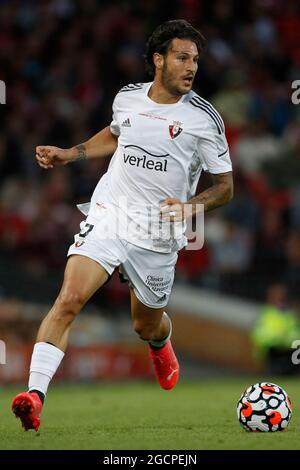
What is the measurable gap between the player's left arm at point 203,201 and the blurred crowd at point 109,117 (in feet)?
28.3

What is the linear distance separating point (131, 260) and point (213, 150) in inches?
40.4

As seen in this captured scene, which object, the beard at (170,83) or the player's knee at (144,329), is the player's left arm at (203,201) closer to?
the beard at (170,83)

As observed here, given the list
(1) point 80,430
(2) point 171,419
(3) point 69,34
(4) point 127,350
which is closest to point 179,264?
(4) point 127,350

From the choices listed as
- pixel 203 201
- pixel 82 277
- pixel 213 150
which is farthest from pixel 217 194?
pixel 82 277

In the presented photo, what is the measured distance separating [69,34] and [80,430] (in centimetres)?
1384

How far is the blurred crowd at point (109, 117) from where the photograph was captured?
17609 millimetres

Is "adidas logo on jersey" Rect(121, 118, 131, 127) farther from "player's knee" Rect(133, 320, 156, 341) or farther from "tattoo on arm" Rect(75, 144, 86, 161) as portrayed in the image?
"player's knee" Rect(133, 320, 156, 341)

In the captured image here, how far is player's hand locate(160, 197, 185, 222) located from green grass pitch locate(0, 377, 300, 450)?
147 cm

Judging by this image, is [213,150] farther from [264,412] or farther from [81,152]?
[264,412]

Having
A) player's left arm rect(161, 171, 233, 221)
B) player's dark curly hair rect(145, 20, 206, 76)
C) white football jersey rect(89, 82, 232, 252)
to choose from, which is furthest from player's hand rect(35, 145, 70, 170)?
player's dark curly hair rect(145, 20, 206, 76)

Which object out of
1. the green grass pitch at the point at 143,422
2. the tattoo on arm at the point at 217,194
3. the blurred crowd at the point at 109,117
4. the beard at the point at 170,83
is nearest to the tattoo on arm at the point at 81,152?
the beard at the point at 170,83

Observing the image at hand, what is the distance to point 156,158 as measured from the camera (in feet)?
27.4

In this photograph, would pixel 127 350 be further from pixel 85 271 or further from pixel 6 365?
pixel 85 271

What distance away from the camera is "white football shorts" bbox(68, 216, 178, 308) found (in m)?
8.12
